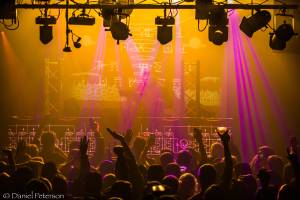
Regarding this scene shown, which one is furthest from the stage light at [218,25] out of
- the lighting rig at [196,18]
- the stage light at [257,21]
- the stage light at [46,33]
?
the stage light at [46,33]

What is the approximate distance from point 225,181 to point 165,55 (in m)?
10.0

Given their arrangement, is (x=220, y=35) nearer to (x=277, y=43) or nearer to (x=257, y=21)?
(x=257, y=21)

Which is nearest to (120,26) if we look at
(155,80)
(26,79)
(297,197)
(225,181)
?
(225,181)

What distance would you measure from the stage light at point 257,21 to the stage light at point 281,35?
0.25m

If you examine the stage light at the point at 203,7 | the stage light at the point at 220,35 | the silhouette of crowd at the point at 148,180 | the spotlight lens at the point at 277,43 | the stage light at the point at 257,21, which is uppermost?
the stage light at the point at 203,7

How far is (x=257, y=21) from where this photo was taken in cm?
865

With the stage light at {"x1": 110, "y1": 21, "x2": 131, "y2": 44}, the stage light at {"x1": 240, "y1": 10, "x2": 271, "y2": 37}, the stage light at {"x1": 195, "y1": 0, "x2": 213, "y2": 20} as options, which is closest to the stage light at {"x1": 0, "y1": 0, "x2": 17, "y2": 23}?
the stage light at {"x1": 110, "y1": 21, "x2": 131, "y2": 44}

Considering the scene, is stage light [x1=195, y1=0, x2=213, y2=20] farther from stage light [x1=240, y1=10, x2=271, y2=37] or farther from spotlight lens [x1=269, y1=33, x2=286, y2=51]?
spotlight lens [x1=269, y1=33, x2=286, y2=51]

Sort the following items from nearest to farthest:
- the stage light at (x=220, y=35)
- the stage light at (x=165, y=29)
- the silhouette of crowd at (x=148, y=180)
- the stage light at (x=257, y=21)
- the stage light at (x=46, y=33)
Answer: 1. the silhouette of crowd at (x=148, y=180)
2. the stage light at (x=257, y=21)
3. the stage light at (x=220, y=35)
4. the stage light at (x=165, y=29)
5. the stage light at (x=46, y=33)

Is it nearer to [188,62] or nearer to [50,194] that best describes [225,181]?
[50,194]

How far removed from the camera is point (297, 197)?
469cm

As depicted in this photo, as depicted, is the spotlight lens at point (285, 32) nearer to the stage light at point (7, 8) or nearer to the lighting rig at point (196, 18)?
the lighting rig at point (196, 18)

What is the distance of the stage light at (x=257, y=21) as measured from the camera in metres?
8.57

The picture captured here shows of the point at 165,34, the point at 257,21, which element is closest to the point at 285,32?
the point at 257,21
